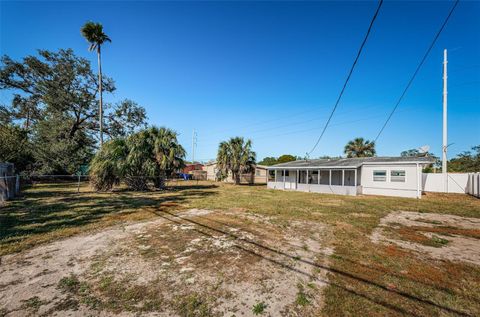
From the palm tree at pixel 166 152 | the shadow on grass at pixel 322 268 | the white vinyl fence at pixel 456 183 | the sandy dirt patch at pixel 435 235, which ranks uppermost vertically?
the palm tree at pixel 166 152

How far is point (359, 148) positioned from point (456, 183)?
13084mm

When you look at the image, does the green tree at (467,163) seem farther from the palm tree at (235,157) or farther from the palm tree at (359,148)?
the palm tree at (235,157)

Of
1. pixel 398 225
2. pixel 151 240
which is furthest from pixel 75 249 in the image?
pixel 398 225

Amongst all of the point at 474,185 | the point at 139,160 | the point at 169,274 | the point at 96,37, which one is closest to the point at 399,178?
the point at 474,185

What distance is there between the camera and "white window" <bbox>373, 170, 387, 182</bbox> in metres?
16.3

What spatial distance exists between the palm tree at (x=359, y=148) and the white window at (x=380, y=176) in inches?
612

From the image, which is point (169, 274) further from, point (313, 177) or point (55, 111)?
point (55, 111)

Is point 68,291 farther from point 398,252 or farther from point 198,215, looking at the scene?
point 398,252

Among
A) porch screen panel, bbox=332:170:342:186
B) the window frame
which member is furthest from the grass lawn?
porch screen panel, bbox=332:170:342:186

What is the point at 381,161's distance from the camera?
54.4 feet

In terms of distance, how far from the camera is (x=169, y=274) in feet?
11.4

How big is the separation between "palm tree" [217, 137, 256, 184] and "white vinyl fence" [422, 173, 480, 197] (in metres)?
18.5

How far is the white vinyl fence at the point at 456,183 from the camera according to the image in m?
16.0

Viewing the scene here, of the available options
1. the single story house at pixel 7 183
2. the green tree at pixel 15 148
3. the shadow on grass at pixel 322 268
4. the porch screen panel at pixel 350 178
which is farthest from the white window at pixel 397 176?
the green tree at pixel 15 148
